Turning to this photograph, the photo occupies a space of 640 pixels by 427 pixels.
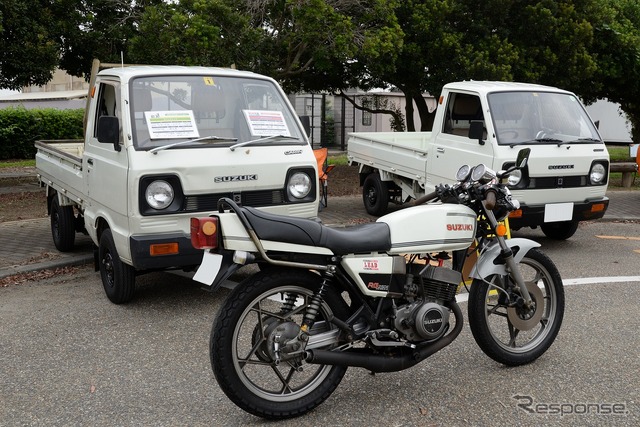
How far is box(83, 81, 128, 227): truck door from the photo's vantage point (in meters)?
5.89

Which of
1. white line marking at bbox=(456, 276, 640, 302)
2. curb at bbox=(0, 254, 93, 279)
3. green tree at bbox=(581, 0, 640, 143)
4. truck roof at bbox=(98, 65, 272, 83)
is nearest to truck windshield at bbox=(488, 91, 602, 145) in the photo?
white line marking at bbox=(456, 276, 640, 302)

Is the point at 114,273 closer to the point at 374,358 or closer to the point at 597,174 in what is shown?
the point at 374,358

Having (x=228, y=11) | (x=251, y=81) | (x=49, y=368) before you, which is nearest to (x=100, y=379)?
(x=49, y=368)

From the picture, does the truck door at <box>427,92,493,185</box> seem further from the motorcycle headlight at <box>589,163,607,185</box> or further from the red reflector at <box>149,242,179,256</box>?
the red reflector at <box>149,242,179,256</box>

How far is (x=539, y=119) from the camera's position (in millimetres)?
8617

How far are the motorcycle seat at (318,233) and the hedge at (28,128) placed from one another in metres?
20.7

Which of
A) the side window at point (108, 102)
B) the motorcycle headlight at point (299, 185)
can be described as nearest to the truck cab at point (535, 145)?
the motorcycle headlight at point (299, 185)

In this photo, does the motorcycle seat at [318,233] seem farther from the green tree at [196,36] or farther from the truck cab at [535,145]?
the green tree at [196,36]

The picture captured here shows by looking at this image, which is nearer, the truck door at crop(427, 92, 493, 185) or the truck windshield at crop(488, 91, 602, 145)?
the truck windshield at crop(488, 91, 602, 145)

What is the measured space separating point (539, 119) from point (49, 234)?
6377mm

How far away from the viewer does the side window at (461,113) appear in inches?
346

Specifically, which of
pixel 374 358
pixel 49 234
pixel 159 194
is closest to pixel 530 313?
pixel 374 358

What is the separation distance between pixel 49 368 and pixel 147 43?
27.2 feet

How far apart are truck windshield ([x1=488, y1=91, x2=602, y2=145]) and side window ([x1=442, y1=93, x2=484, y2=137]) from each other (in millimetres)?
226
